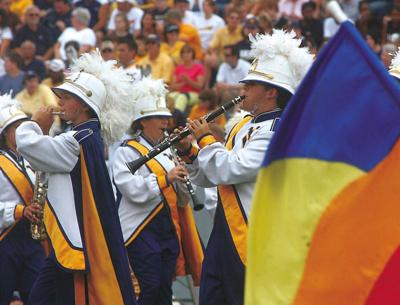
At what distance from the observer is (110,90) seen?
7922mm

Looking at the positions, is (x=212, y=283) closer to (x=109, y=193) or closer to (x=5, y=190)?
(x=109, y=193)

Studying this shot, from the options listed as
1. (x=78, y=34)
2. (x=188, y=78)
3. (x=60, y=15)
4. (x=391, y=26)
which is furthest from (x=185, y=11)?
(x=391, y=26)

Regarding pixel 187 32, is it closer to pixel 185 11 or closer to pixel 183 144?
pixel 185 11

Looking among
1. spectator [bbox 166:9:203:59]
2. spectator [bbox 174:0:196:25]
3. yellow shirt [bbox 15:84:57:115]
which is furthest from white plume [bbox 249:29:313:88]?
spectator [bbox 174:0:196:25]

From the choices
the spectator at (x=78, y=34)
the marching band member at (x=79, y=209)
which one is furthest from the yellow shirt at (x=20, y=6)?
the marching band member at (x=79, y=209)

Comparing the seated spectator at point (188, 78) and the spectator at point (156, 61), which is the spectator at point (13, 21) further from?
the seated spectator at point (188, 78)

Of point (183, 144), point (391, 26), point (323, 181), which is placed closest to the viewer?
point (323, 181)

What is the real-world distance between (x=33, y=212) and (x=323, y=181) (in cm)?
413

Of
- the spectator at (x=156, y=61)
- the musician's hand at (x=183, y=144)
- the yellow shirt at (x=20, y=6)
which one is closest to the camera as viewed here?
the musician's hand at (x=183, y=144)

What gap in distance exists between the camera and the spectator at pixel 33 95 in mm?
14172

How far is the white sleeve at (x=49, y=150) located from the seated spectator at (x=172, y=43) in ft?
30.2

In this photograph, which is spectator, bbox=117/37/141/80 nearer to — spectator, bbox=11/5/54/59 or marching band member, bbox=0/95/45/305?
spectator, bbox=11/5/54/59

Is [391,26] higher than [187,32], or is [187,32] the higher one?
[187,32]

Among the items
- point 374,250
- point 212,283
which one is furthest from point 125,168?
point 374,250
